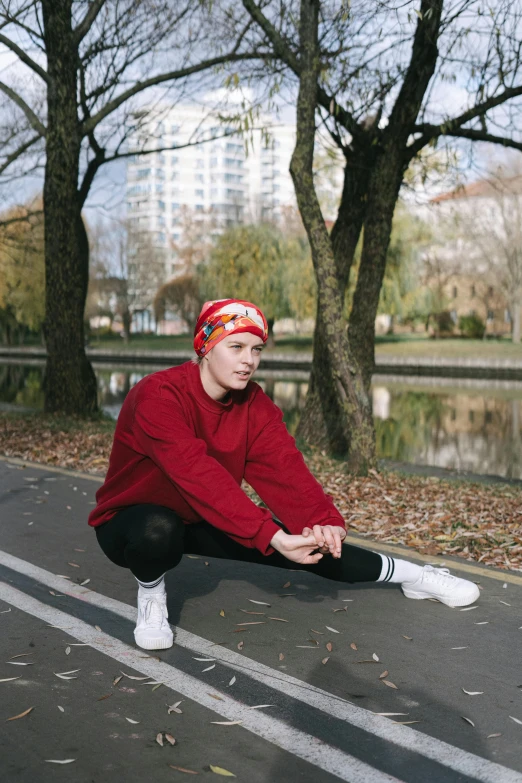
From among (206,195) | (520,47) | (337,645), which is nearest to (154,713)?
(337,645)

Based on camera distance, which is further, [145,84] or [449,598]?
[145,84]

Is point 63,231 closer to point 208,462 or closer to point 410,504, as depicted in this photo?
point 410,504

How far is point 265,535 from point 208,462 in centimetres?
42

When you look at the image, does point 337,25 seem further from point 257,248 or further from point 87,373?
point 257,248

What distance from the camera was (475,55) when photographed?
33.1 feet

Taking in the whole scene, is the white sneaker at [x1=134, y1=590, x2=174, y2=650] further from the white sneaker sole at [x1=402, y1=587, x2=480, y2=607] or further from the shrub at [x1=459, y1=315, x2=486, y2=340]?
the shrub at [x1=459, y1=315, x2=486, y2=340]

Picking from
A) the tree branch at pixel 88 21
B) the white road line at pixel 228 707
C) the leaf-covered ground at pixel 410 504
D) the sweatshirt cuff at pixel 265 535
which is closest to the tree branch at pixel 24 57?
the tree branch at pixel 88 21

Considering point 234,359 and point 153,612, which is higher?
point 234,359

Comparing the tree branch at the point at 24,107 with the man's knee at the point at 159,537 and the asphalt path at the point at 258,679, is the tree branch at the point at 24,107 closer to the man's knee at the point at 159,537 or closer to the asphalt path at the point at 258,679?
the asphalt path at the point at 258,679

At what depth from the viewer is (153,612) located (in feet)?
13.2

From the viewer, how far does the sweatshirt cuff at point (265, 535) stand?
11.9 feet

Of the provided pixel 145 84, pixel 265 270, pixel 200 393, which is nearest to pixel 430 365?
pixel 265 270

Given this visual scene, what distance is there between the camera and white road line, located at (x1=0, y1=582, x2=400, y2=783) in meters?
2.91

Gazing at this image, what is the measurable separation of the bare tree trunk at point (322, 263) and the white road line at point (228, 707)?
5.31 meters
